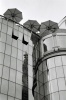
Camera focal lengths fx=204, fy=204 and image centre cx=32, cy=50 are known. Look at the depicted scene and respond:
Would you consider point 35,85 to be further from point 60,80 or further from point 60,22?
point 60,22

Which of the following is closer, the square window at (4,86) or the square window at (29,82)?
the square window at (4,86)

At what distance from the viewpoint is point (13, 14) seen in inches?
1368

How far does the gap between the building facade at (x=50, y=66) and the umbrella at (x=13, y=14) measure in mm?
4525

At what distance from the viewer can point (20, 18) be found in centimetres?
3525

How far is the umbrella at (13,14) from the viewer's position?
34653mm

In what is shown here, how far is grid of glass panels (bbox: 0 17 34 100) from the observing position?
25266mm

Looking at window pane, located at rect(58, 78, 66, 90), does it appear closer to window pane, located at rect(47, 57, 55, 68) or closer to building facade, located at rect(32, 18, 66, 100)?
building facade, located at rect(32, 18, 66, 100)

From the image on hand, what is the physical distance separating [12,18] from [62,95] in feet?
53.3

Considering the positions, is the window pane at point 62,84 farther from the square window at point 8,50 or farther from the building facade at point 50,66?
the square window at point 8,50

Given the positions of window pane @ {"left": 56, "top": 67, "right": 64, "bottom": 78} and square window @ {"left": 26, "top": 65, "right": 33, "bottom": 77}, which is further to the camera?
square window @ {"left": 26, "top": 65, "right": 33, "bottom": 77}

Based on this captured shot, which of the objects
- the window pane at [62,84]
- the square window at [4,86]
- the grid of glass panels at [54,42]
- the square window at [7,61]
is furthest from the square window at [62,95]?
the square window at [7,61]

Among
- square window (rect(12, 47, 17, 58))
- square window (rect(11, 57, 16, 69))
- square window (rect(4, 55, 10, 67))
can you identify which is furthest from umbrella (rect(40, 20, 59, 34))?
square window (rect(4, 55, 10, 67))

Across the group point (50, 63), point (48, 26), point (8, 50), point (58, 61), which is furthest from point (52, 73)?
point (48, 26)

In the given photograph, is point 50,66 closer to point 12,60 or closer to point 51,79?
point 51,79
